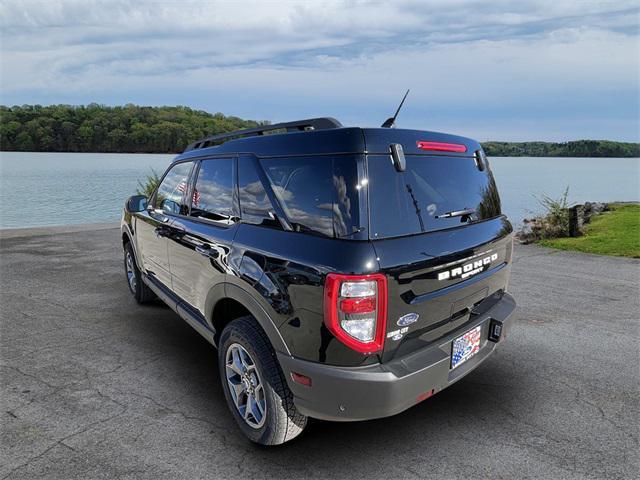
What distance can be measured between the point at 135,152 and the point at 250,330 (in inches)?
1661

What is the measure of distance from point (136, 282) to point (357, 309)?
4.12 metres

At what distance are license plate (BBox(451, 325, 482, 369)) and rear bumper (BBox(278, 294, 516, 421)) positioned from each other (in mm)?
154

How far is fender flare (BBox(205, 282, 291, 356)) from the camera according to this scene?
2.37m

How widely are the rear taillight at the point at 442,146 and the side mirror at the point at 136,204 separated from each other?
3377 mm

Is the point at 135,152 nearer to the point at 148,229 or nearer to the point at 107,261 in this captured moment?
the point at 107,261

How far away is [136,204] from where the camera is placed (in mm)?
4945

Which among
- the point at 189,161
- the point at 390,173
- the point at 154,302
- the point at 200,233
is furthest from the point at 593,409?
the point at 154,302

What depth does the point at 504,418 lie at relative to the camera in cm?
295

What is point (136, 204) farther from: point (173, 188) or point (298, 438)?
point (298, 438)

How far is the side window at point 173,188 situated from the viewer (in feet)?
12.5

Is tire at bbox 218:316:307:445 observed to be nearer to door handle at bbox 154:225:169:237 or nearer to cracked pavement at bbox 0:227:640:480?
cracked pavement at bbox 0:227:640:480

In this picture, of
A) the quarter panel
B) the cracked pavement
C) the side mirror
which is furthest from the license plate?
the side mirror

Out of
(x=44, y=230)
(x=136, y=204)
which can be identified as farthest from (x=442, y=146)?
(x=44, y=230)

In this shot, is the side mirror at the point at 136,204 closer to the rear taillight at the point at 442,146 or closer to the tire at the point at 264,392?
the tire at the point at 264,392
